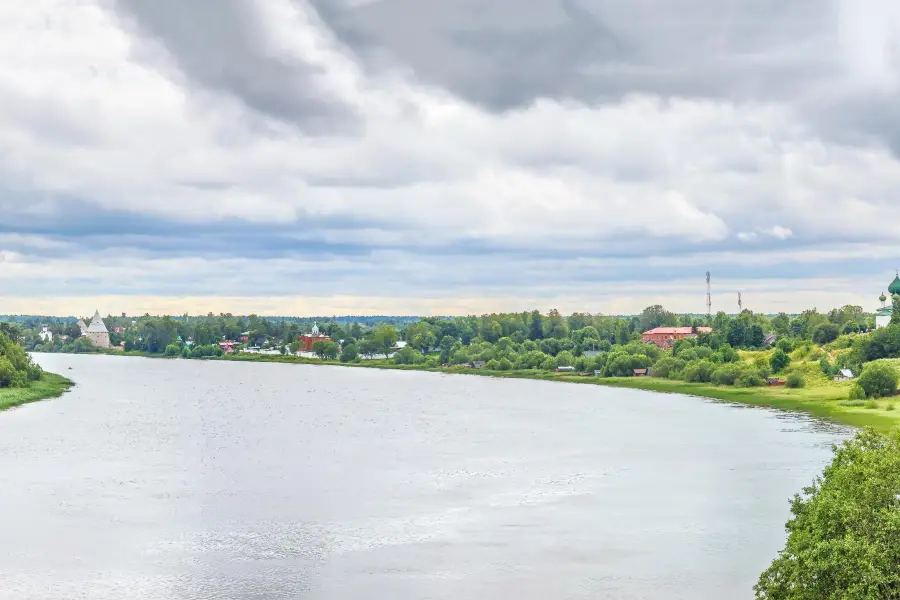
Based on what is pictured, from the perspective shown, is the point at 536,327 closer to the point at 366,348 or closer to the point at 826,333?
the point at 366,348

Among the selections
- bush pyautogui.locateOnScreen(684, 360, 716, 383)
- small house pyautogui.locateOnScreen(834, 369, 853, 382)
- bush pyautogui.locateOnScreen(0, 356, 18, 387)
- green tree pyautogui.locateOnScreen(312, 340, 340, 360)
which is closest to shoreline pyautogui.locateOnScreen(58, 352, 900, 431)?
bush pyautogui.locateOnScreen(684, 360, 716, 383)

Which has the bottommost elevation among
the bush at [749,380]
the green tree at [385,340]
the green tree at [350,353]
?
the bush at [749,380]

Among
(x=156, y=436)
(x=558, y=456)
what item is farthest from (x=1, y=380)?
(x=558, y=456)

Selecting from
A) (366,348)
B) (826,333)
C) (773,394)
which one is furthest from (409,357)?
(773,394)

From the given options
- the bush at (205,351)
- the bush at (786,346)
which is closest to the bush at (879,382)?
the bush at (786,346)

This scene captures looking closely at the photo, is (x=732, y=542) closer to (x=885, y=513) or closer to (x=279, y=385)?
(x=885, y=513)

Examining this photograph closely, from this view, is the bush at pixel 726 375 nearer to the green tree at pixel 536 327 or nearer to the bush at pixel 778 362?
the bush at pixel 778 362
